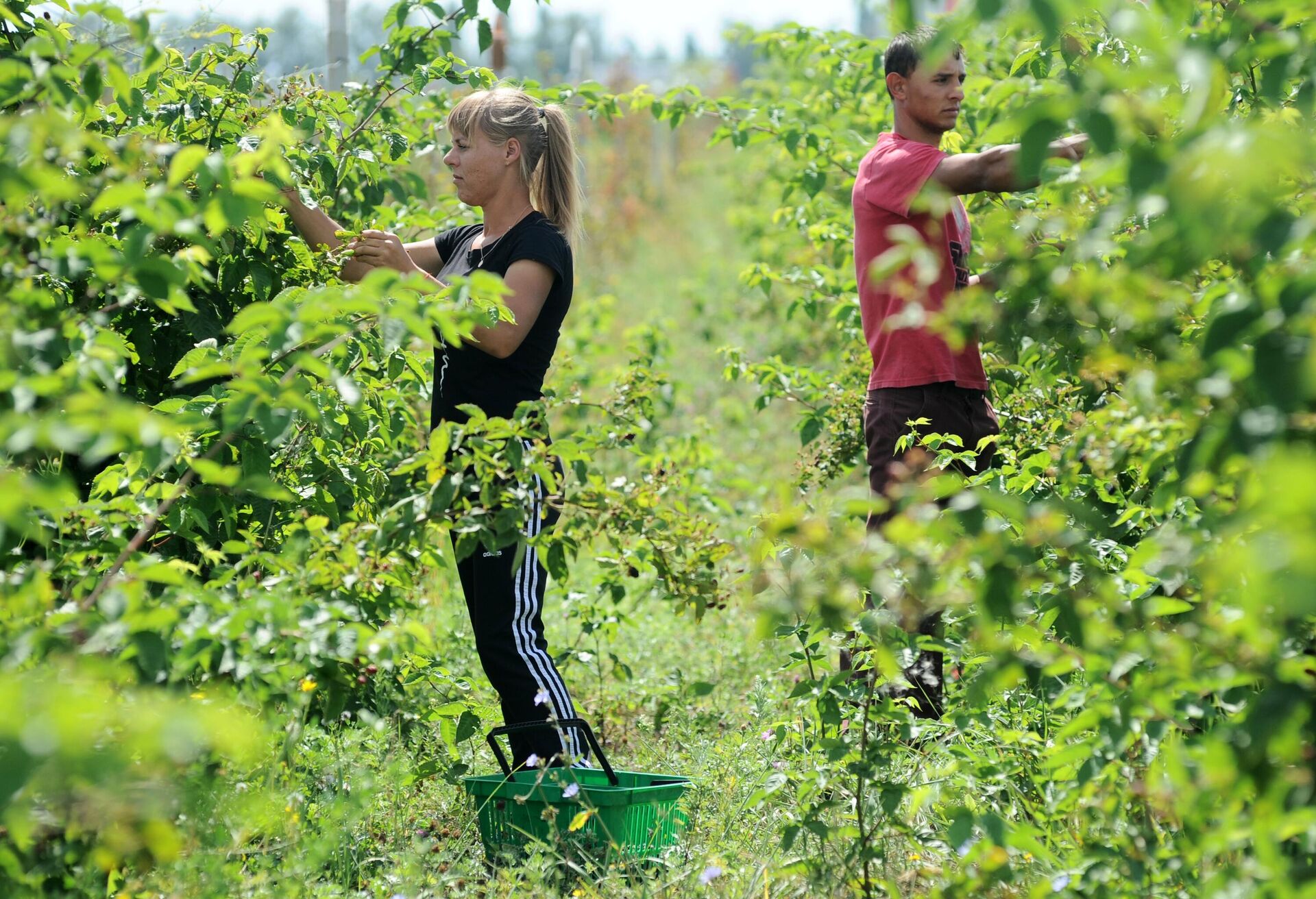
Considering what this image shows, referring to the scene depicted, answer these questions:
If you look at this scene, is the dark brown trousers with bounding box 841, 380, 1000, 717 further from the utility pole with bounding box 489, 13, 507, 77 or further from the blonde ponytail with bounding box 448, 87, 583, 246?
the utility pole with bounding box 489, 13, 507, 77

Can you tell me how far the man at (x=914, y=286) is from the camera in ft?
10.1

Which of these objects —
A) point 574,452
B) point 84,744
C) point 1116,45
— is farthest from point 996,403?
point 84,744

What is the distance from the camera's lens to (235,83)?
2.90m

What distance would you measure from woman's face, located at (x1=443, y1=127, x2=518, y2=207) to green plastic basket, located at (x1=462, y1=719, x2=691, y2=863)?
1.31m

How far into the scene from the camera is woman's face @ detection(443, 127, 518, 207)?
3.05 m

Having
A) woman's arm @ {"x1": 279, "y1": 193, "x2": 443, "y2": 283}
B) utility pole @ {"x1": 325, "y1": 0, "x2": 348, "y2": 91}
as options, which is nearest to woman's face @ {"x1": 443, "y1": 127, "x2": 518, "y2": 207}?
woman's arm @ {"x1": 279, "y1": 193, "x2": 443, "y2": 283}

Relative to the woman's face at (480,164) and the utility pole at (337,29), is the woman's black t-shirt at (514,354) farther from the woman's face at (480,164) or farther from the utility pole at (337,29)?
the utility pole at (337,29)

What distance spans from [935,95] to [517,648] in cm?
168

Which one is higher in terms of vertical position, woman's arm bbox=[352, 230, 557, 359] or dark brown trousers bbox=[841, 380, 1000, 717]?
woman's arm bbox=[352, 230, 557, 359]

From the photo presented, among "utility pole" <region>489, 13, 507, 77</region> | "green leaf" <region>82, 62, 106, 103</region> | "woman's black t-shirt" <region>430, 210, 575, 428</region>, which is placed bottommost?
"woman's black t-shirt" <region>430, 210, 575, 428</region>

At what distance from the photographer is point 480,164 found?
10.0 feet

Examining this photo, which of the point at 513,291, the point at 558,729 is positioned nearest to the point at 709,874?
the point at 558,729

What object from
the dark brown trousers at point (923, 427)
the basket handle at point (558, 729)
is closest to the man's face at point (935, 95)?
the dark brown trousers at point (923, 427)

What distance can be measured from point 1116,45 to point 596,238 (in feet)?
41.2
